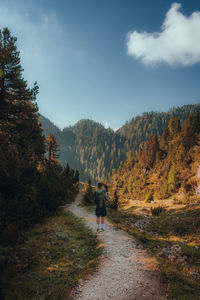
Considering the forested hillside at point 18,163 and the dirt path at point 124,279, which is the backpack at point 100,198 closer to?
the dirt path at point 124,279

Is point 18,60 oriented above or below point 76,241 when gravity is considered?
above

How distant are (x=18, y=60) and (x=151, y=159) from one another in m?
68.7

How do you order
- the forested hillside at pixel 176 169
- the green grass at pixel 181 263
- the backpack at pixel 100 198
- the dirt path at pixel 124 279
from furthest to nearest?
1. the forested hillside at pixel 176 169
2. the backpack at pixel 100 198
3. the green grass at pixel 181 263
4. the dirt path at pixel 124 279

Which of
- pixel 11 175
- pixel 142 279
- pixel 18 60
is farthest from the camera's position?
pixel 18 60

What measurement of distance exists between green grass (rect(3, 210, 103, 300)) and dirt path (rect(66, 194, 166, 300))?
47cm

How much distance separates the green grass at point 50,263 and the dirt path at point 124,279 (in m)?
0.47

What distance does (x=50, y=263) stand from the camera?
265 inches

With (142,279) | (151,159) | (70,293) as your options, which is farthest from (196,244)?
(151,159)

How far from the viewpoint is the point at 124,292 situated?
4844 mm

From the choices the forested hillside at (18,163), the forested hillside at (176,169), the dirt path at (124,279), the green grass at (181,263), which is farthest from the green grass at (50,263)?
the forested hillside at (176,169)

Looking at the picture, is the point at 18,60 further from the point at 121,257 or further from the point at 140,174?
the point at 140,174

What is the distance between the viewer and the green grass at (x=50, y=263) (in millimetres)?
5004

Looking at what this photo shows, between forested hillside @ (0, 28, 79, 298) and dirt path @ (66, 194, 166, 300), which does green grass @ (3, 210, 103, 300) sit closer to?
dirt path @ (66, 194, 166, 300)

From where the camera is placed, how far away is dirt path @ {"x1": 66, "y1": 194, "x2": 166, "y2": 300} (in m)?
4.76
